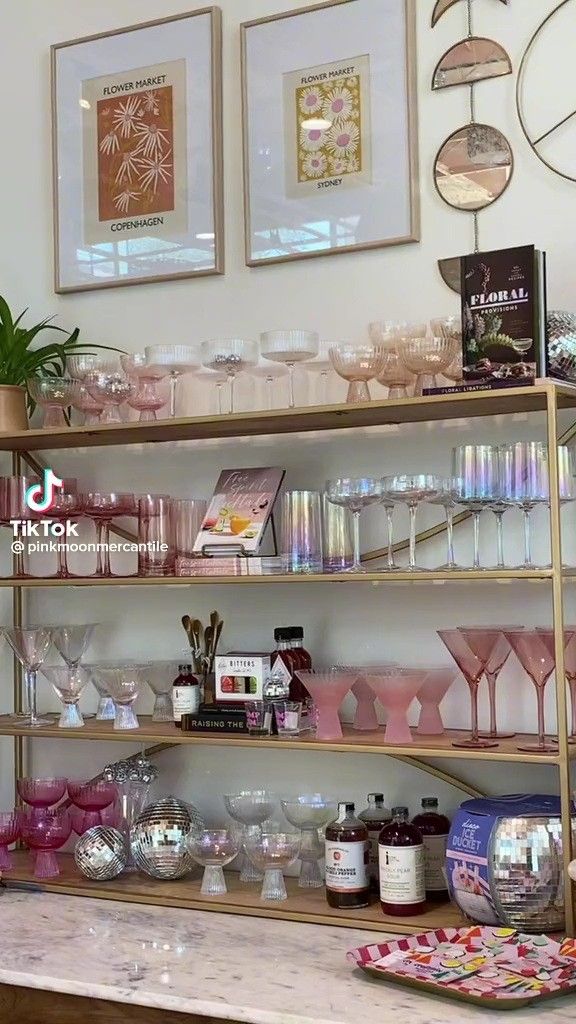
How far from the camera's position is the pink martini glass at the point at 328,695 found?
2.46m

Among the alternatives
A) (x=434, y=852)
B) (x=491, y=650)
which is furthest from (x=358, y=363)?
(x=434, y=852)

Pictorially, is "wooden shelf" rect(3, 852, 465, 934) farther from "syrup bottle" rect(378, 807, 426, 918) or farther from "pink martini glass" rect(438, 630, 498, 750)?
"pink martini glass" rect(438, 630, 498, 750)

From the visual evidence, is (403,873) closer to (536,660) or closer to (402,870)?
(402,870)

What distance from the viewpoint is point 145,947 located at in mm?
2271

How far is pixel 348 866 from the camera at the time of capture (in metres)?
2.40

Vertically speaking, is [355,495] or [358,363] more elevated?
[358,363]

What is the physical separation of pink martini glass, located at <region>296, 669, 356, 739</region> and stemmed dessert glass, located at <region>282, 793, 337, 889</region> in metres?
0.16

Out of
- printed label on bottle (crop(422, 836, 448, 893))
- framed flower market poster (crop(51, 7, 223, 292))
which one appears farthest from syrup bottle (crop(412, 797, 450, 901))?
framed flower market poster (crop(51, 7, 223, 292))

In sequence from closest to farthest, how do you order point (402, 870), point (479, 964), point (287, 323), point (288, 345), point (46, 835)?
point (479, 964)
point (402, 870)
point (288, 345)
point (46, 835)
point (287, 323)

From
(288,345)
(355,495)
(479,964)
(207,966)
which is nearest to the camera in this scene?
(479,964)

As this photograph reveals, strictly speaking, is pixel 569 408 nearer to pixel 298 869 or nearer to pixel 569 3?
pixel 569 3

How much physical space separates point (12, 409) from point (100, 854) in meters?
1.03

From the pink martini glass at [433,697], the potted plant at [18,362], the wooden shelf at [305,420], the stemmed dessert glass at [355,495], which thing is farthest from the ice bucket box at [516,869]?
the potted plant at [18,362]

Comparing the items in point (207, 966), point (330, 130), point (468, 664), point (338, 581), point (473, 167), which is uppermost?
point (330, 130)
